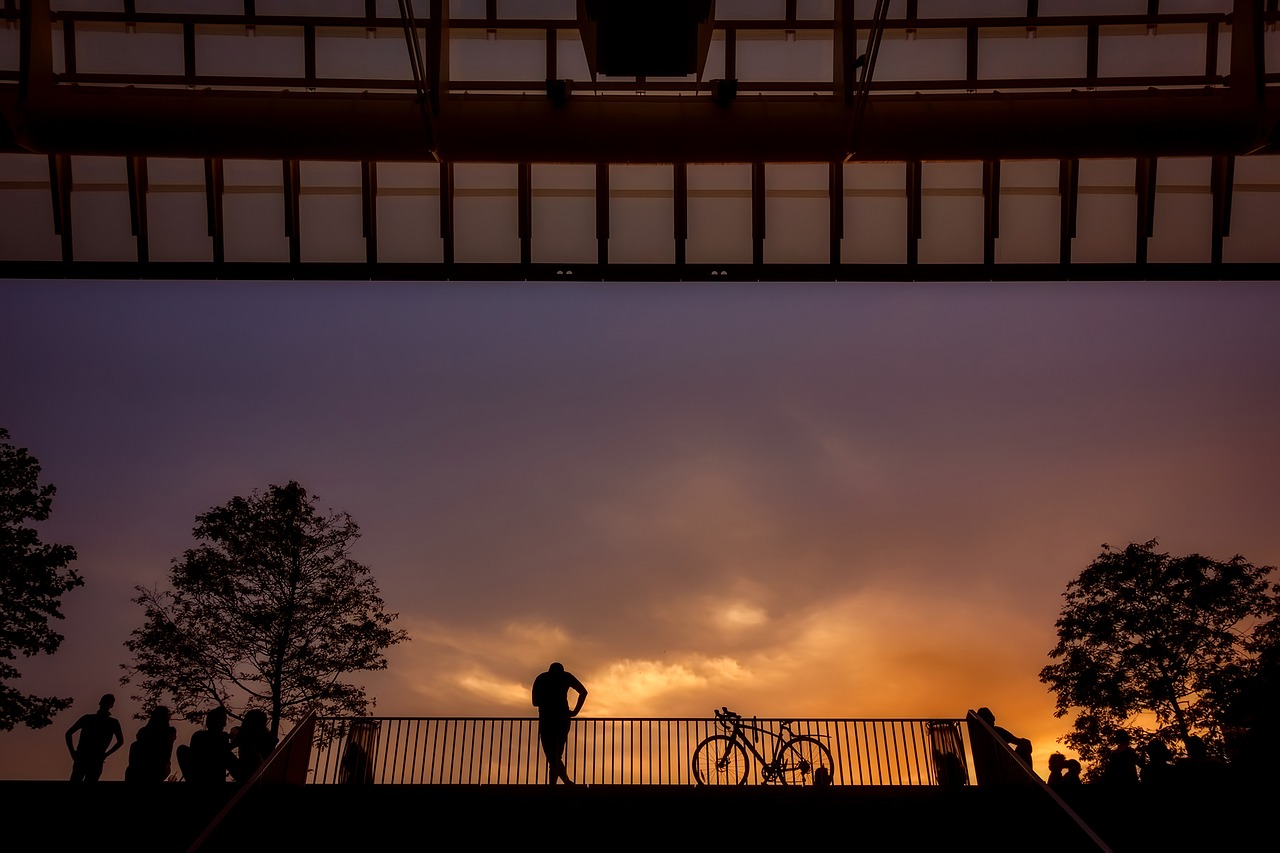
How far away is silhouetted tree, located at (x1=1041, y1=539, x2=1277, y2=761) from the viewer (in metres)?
24.7

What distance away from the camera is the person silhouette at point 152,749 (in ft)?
34.4

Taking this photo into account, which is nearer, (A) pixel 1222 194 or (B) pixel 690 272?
(A) pixel 1222 194

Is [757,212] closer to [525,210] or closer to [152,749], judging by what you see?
[525,210]

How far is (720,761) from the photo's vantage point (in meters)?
16.2

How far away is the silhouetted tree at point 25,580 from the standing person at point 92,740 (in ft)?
44.6

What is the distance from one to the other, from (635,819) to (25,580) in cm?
2043

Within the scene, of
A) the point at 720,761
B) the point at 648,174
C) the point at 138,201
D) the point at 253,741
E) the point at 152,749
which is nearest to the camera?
the point at 152,749

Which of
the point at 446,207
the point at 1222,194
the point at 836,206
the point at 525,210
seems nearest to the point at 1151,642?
the point at 1222,194

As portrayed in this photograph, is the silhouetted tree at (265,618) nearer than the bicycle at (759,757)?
No

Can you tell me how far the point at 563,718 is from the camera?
1180 cm

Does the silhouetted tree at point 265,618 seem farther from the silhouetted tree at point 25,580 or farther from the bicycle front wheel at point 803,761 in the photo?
the bicycle front wheel at point 803,761

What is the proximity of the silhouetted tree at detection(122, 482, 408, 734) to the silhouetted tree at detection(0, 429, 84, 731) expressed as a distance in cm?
183

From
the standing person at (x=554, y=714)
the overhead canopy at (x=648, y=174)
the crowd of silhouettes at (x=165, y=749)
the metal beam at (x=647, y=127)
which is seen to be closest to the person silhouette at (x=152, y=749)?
the crowd of silhouettes at (x=165, y=749)

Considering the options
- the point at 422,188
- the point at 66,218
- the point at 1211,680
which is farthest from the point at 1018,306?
the point at 66,218
